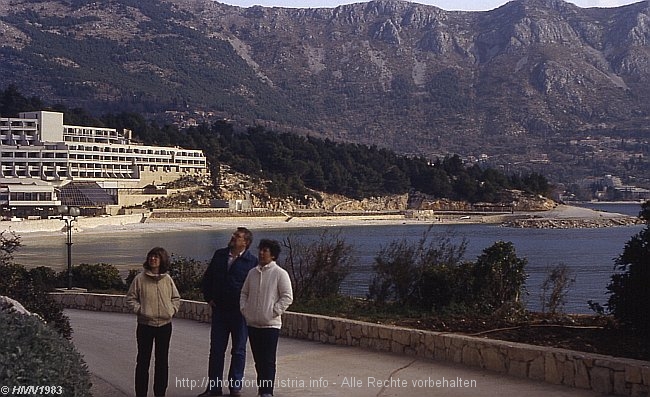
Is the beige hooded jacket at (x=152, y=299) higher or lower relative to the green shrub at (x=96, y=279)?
higher

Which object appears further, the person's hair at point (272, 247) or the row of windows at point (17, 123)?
the row of windows at point (17, 123)

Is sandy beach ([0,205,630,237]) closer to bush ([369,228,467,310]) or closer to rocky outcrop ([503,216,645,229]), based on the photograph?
rocky outcrop ([503,216,645,229])

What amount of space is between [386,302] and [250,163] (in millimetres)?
98100

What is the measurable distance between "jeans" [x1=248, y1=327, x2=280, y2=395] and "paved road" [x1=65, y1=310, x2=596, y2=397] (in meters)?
0.48

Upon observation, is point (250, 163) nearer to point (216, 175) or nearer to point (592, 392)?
point (216, 175)

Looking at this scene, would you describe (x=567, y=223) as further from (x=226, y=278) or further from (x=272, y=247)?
(x=272, y=247)

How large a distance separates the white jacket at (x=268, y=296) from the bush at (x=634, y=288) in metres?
3.67

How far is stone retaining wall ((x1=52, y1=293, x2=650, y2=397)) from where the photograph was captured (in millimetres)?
7152

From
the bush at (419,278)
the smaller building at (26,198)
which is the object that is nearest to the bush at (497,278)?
the bush at (419,278)

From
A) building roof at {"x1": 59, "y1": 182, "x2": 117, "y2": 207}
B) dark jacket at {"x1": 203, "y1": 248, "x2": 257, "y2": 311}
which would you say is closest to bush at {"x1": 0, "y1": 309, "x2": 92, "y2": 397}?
dark jacket at {"x1": 203, "y1": 248, "x2": 257, "y2": 311}

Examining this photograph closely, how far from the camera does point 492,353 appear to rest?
321 inches

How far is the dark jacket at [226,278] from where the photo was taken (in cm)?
716

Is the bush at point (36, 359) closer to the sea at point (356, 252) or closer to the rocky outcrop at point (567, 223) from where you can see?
the sea at point (356, 252)

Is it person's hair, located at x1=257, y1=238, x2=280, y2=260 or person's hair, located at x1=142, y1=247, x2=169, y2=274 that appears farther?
person's hair, located at x1=142, y1=247, x2=169, y2=274
